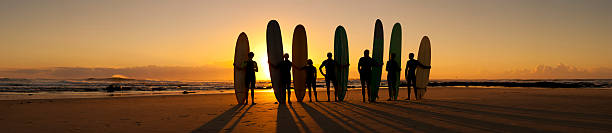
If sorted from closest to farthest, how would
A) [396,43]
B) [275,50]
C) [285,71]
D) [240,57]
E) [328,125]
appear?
[328,125], [285,71], [275,50], [240,57], [396,43]

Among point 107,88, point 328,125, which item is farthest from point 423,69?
point 107,88

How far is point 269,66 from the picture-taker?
35.3 ft

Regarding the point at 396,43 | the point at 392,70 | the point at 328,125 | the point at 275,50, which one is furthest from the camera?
the point at 396,43

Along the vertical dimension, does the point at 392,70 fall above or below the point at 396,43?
below

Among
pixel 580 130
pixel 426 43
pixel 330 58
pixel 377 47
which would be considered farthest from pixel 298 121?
pixel 426 43

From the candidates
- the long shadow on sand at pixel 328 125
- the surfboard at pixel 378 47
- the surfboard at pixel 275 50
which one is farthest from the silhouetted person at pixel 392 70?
the long shadow on sand at pixel 328 125

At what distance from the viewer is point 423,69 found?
12516 mm

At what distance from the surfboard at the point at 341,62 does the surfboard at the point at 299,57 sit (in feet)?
3.00

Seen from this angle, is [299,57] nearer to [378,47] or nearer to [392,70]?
[378,47]

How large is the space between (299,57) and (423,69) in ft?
13.2

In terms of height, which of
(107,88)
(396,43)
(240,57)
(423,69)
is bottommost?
(107,88)

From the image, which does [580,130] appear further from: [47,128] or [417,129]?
[47,128]

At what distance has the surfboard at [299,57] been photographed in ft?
36.5

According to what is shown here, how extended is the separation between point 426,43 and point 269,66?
5.35 m
